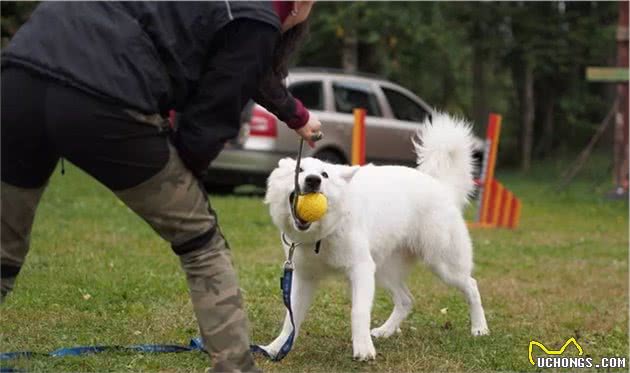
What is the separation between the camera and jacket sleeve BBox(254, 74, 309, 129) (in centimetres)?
369

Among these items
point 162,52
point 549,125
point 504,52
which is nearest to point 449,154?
point 162,52

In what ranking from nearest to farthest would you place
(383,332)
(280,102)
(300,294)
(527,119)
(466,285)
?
(280,102) < (300,294) < (383,332) < (466,285) < (527,119)

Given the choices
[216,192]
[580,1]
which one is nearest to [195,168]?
[216,192]

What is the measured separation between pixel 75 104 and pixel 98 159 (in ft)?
0.66

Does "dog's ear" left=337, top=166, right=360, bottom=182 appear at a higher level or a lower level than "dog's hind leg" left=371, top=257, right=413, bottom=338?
higher

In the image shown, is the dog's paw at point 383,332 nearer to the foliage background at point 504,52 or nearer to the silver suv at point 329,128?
the silver suv at point 329,128

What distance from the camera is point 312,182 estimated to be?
4.12 metres

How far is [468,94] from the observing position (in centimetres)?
2544

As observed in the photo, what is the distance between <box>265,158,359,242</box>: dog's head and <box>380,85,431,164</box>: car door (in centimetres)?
927

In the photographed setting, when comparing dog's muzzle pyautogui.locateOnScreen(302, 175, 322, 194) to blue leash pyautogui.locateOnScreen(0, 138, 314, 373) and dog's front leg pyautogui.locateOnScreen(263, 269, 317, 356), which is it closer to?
blue leash pyautogui.locateOnScreen(0, 138, 314, 373)

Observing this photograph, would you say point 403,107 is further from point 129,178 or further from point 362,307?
point 129,178

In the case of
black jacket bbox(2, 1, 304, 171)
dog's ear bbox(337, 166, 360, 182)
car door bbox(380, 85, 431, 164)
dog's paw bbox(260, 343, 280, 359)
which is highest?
black jacket bbox(2, 1, 304, 171)

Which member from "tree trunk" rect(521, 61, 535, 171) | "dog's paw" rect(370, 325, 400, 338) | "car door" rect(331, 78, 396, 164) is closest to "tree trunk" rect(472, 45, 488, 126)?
"tree trunk" rect(521, 61, 535, 171)

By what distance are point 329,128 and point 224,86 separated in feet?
31.5
